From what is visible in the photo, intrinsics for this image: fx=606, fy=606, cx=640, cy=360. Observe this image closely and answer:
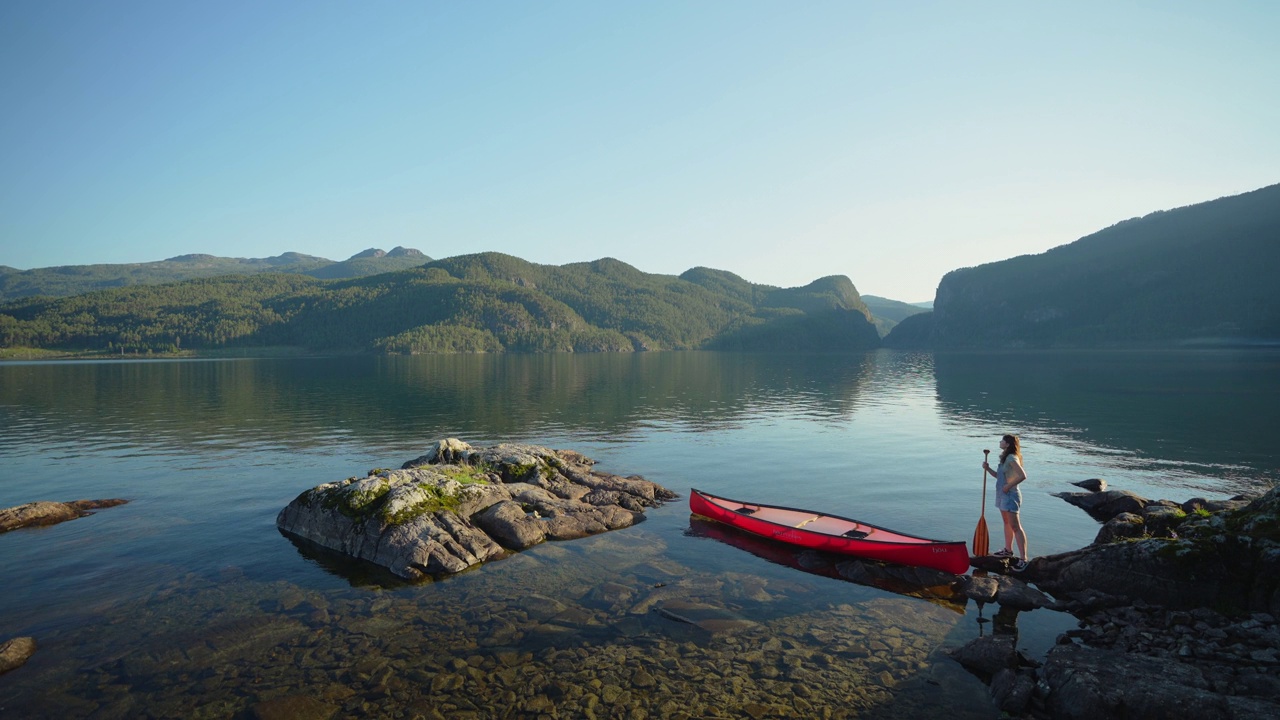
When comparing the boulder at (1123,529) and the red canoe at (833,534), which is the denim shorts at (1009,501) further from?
the boulder at (1123,529)

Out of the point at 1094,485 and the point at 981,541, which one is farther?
the point at 1094,485

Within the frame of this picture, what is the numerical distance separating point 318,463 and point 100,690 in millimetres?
23646

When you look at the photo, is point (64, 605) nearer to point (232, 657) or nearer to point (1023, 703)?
point (232, 657)

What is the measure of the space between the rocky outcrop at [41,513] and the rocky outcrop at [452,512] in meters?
9.01

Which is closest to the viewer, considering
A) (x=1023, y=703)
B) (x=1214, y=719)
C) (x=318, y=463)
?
(x=1214, y=719)

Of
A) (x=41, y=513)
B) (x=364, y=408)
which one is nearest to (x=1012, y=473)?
(x=41, y=513)

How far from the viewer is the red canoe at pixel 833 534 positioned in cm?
1741

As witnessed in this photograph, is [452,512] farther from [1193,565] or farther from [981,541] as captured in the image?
[1193,565]

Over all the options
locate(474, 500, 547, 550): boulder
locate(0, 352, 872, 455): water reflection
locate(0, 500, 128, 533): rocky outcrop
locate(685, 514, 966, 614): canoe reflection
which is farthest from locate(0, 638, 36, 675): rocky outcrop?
locate(0, 352, 872, 455): water reflection

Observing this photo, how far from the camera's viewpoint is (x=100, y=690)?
11.8 meters

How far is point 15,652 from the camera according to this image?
508 inches

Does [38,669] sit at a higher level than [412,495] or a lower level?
lower

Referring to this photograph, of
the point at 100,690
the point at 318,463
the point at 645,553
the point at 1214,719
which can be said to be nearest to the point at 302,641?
the point at 100,690

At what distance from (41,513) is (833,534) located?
2935 centimetres
